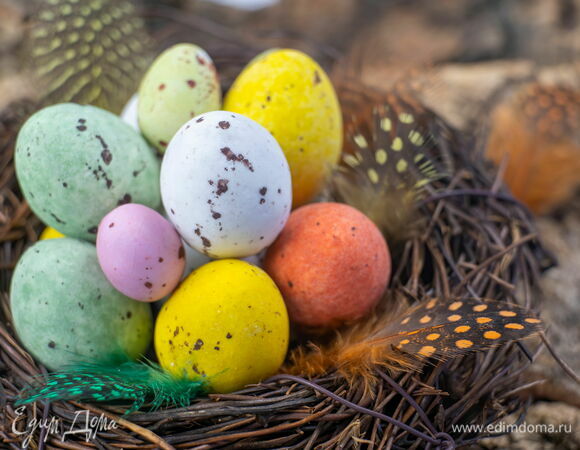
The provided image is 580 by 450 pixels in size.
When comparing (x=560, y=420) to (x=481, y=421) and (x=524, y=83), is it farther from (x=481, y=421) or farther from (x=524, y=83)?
(x=524, y=83)

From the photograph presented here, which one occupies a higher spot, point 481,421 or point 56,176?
point 56,176

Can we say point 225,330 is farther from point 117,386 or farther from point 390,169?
point 390,169

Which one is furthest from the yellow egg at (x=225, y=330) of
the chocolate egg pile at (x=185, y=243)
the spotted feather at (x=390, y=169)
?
the spotted feather at (x=390, y=169)

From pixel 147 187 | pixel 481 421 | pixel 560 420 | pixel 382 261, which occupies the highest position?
→ pixel 147 187

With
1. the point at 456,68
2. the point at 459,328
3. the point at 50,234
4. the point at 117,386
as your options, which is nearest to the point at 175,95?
the point at 50,234

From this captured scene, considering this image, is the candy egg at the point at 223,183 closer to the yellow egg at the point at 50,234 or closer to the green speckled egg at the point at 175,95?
the green speckled egg at the point at 175,95

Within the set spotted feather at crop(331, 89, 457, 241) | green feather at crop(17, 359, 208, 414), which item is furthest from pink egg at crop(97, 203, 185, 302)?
spotted feather at crop(331, 89, 457, 241)

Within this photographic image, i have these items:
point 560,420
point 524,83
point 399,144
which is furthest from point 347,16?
point 560,420
